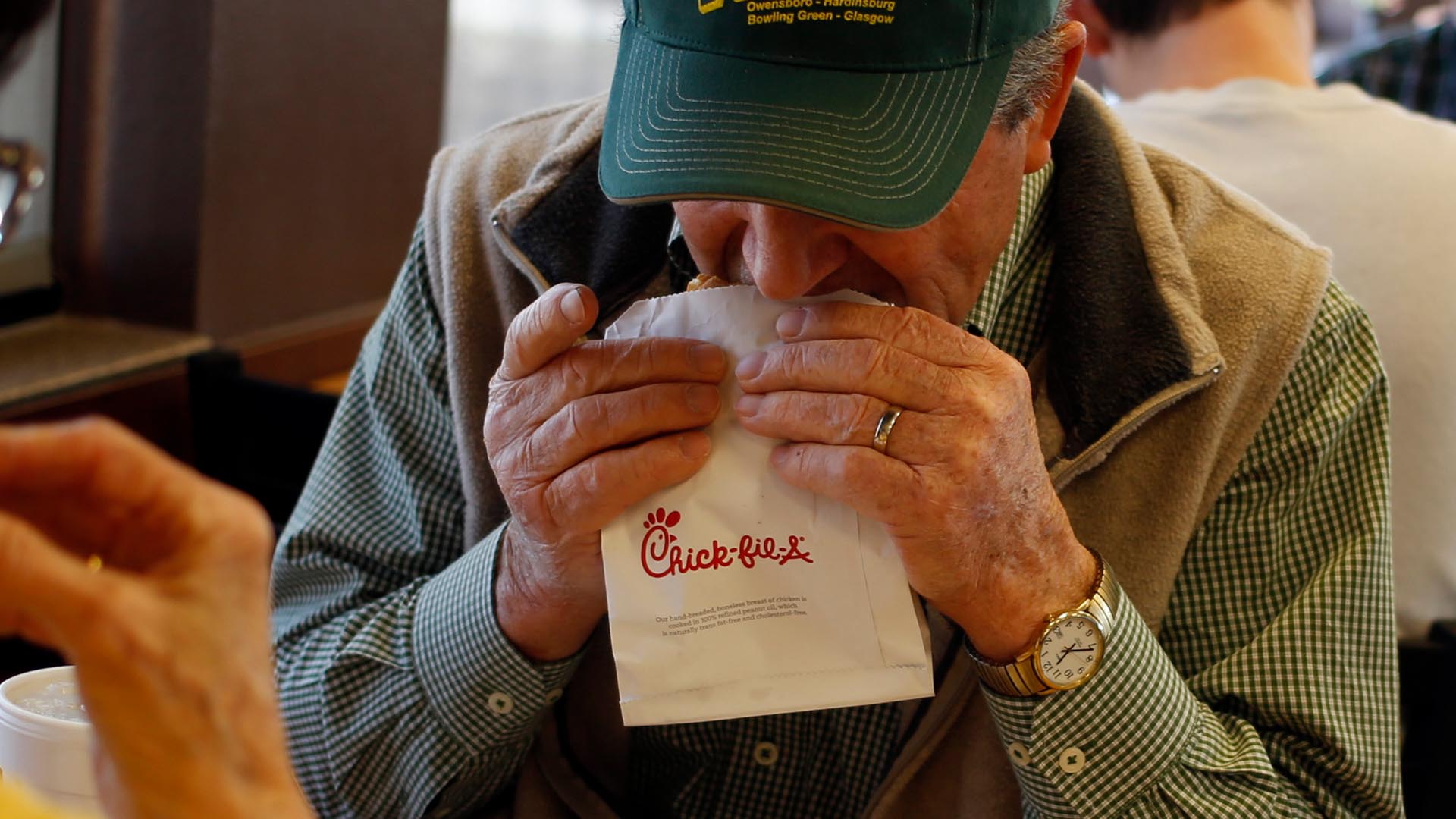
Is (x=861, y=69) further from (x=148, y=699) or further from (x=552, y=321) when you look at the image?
(x=148, y=699)

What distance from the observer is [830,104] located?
3.45ft

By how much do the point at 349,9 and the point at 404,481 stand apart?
1203mm

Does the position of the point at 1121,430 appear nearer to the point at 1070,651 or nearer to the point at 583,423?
the point at 1070,651

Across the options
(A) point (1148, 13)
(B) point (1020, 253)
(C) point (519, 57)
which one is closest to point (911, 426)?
(B) point (1020, 253)

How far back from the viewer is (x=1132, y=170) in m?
1.45

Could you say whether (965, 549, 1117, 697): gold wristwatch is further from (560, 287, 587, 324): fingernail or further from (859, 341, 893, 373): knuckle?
(560, 287, 587, 324): fingernail

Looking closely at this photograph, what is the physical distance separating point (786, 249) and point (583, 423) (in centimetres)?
22

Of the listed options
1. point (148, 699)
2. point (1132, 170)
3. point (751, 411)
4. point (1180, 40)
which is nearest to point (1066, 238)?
point (1132, 170)

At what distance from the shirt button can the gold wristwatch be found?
0.20ft

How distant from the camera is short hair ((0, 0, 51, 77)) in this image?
1.79ft

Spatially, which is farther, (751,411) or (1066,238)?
(1066,238)

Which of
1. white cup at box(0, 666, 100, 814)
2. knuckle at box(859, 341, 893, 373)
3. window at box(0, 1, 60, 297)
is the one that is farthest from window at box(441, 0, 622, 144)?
white cup at box(0, 666, 100, 814)

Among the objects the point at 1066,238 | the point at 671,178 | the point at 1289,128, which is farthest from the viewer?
the point at 1289,128

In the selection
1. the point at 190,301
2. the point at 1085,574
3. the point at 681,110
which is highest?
the point at 681,110
